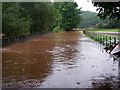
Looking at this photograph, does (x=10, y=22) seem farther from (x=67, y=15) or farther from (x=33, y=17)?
(x=67, y=15)

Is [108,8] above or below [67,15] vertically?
above

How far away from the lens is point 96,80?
12094mm

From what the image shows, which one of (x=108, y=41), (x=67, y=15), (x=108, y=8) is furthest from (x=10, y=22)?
(x=67, y=15)

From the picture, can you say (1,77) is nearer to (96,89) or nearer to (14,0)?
(96,89)

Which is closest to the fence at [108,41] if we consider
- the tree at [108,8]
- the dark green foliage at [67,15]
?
the tree at [108,8]

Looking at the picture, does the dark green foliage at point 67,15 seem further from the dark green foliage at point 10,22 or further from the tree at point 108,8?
the tree at point 108,8

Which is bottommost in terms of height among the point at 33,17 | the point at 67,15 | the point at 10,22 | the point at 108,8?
the point at 67,15

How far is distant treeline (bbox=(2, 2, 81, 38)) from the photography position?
36719mm

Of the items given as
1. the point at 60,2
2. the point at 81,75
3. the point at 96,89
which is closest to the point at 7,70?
the point at 81,75

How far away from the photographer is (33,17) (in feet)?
195

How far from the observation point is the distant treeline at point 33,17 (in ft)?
120

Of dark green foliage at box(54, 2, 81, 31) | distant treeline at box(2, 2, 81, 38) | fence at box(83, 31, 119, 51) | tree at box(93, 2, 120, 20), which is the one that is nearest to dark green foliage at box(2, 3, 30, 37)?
distant treeline at box(2, 2, 81, 38)

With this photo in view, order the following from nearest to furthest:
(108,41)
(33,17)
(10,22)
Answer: (108,41) < (10,22) < (33,17)

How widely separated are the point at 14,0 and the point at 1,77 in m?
28.1
